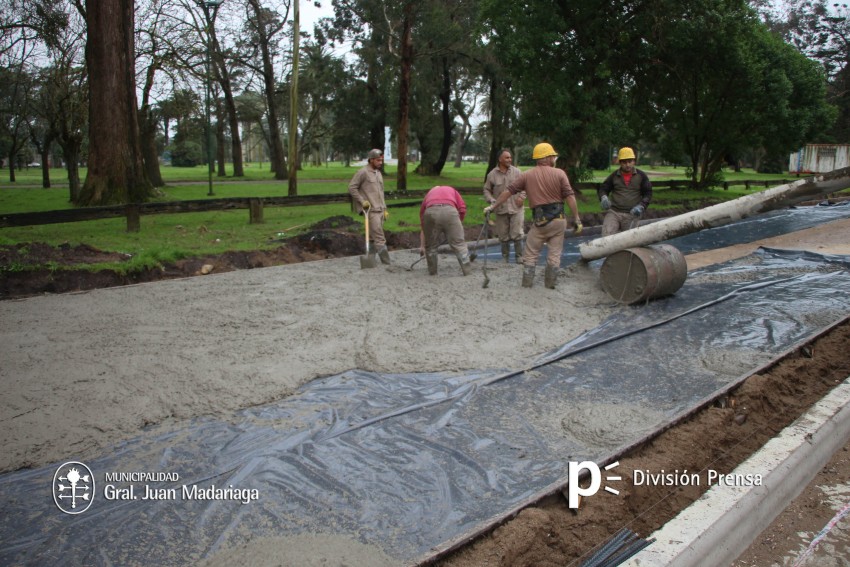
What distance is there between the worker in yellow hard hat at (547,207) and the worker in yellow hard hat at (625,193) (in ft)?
3.17

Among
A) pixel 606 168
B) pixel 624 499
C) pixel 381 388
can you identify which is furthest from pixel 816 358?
pixel 606 168

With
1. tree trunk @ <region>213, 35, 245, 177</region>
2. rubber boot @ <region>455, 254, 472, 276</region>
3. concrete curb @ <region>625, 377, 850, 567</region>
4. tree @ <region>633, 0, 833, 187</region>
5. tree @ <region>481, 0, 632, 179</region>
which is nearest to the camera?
concrete curb @ <region>625, 377, 850, 567</region>

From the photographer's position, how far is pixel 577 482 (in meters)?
3.67

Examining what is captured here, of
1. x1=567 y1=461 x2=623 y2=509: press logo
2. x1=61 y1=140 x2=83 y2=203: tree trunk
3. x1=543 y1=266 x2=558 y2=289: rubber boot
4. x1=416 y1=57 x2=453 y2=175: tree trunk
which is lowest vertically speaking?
x1=567 y1=461 x2=623 y2=509: press logo

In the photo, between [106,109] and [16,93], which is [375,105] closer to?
[16,93]

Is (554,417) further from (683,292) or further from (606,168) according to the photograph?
(606,168)

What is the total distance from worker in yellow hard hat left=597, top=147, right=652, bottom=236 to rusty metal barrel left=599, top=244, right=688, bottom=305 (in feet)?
3.86

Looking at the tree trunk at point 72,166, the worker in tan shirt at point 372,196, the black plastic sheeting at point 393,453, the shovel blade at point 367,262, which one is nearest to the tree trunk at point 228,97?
the tree trunk at point 72,166

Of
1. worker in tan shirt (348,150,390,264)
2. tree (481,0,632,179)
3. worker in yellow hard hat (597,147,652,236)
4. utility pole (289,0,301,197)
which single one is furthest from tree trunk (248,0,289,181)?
worker in yellow hard hat (597,147,652,236)

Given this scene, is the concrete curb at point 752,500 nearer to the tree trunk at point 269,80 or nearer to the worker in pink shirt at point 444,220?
the worker in pink shirt at point 444,220

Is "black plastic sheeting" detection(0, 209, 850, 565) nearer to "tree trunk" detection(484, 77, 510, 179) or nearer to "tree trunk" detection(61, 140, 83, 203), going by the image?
"tree trunk" detection(61, 140, 83, 203)

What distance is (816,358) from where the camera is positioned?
20.1 ft

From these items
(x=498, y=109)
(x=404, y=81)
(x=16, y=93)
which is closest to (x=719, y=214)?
(x=404, y=81)

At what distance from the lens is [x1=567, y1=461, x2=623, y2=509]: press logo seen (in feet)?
11.8
